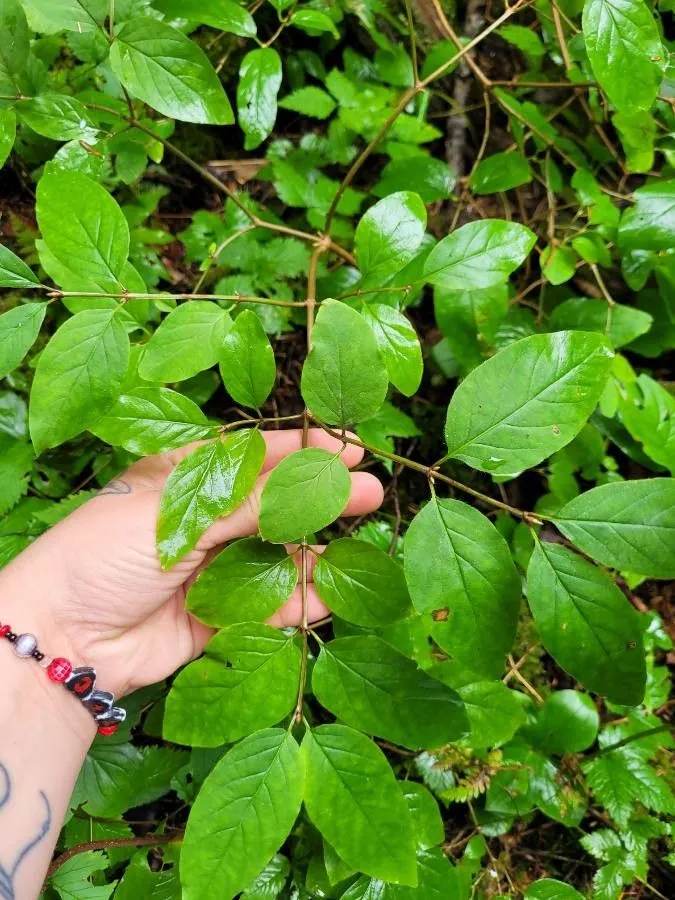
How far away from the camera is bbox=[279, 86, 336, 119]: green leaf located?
2.04 m

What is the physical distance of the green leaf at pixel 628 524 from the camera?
101 cm

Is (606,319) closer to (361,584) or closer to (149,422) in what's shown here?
(361,584)

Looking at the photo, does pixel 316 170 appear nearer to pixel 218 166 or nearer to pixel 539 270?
pixel 218 166

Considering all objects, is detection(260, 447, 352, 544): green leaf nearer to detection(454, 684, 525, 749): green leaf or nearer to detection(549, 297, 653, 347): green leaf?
detection(454, 684, 525, 749): green leaf

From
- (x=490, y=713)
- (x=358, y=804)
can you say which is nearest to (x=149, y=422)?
(x=358, y=804)

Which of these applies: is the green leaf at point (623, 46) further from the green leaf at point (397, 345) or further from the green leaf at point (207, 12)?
the green leaf at point (207, 12)

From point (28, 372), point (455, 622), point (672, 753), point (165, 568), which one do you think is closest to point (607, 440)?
point (672, 753)

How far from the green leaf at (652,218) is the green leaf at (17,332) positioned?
150 centimetres

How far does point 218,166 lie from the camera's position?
7.38ft

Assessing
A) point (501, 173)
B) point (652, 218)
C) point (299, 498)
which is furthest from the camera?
point (501, 173)

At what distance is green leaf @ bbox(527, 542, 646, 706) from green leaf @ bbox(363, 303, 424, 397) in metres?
0.45

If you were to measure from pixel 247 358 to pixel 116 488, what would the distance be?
556 millimetres

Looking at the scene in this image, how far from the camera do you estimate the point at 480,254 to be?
4.53ft

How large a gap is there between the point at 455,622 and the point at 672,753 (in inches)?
54.9
